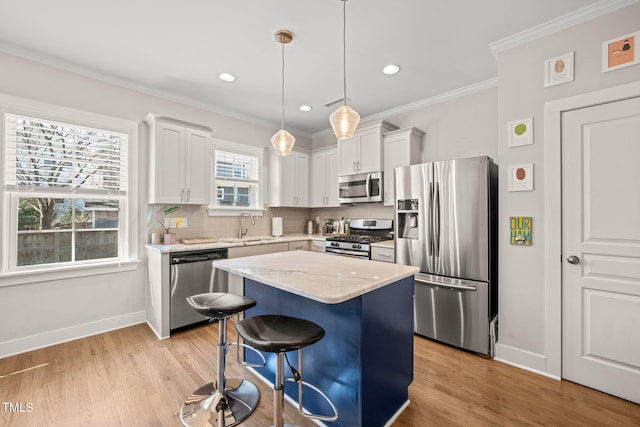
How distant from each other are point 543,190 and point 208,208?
3759mm

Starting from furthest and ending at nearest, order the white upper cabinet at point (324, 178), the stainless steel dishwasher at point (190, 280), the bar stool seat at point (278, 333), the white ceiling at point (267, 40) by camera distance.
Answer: the white upper cabinet at point (324, 178) → the stainless steel dishwasher at point (190, 280) → the white ceiling at point (267, 40) → the bar stool seat at point (278, 333)

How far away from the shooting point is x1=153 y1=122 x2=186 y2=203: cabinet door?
10.7 ft

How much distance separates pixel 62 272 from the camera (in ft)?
9.34

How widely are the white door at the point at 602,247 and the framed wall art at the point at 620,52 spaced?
264 millimetres

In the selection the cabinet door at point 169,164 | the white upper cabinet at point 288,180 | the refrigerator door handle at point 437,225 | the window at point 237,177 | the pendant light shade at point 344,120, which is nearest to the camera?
the pendant light shade at point 344,120

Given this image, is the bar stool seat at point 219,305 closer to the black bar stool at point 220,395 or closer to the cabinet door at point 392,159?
the black bar stool at point 220,395

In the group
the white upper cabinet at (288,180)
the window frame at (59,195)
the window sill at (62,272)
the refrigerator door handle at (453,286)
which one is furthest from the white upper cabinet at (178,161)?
the refrigerator door handle at (453,286)

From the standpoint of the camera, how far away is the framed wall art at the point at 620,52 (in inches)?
76.5

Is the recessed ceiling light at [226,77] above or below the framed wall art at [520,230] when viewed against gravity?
above

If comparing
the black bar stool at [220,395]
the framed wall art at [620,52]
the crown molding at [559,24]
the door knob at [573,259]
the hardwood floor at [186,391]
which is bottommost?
the hardwood floor at [186,391]

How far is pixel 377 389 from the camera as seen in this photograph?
1658 millimetres

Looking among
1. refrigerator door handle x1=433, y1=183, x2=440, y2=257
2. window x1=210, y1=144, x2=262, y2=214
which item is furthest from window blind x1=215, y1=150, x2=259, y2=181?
refrigerator door handle x1=433, y1=183, x2=440, y2=257

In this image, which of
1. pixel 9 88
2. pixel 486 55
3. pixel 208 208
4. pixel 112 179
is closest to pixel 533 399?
pixel 486 55

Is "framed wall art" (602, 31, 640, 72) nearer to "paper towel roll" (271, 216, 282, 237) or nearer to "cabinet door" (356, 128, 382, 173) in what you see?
"cabinet door" (356, 128, 382, 173)
